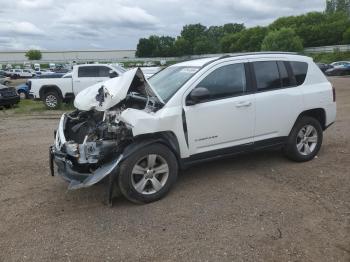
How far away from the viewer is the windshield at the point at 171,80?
5523 mm

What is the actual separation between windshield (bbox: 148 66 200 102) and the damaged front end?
32cm

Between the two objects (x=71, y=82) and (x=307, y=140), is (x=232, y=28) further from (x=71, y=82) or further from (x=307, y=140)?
(x=307, y=140)

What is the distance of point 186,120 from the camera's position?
5.31 m

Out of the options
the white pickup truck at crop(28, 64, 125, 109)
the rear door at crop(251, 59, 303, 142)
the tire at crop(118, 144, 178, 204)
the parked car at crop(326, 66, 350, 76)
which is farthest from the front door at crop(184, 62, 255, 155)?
the parked car at crop(326, 66, 350, 76)

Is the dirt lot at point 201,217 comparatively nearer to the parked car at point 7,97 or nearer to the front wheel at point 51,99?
the front wheel at point 51,99

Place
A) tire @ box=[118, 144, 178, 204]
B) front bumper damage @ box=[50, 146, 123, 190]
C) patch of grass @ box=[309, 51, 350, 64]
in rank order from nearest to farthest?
front bumper damage @ box=[50, 146, 123, 190] < tire @ box=[118, 144, 178, 204] < patch of grass @ box=[309, 51, 350, 64]

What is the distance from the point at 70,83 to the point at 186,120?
12.1m

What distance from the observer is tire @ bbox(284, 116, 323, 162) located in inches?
254

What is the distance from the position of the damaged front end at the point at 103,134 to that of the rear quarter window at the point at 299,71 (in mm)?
2445

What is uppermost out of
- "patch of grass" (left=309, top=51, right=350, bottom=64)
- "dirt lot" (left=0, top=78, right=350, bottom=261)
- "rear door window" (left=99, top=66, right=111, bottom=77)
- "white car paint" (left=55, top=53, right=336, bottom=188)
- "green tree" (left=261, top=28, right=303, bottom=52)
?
"green tree" (left=261, top=28, right=303, bottom=52)

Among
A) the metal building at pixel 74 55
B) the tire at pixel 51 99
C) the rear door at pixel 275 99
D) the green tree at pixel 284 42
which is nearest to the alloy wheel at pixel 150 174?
the rear door at pixel 275 99

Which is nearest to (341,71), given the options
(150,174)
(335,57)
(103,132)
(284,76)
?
(335,57)

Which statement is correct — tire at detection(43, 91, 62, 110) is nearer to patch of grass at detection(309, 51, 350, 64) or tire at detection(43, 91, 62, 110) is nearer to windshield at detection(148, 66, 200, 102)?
windshield at detection(148, 66, 200, 102)

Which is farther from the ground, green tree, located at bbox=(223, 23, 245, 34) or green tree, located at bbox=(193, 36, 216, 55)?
green tree, located at bbox=(223, 23, 245, 34)
